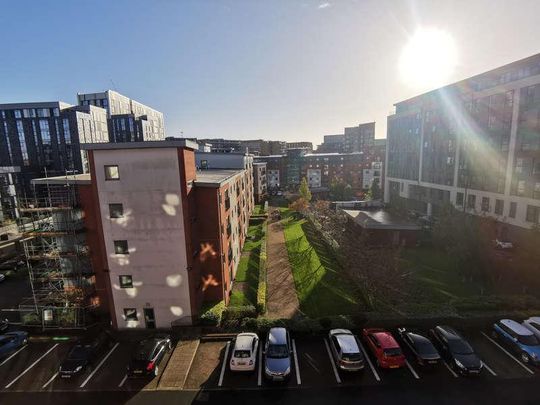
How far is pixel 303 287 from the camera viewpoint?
27.3 m

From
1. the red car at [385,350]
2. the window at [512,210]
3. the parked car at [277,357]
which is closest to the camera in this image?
the parked car at [277,357]

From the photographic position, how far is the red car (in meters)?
16.4

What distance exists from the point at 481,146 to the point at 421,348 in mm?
41493

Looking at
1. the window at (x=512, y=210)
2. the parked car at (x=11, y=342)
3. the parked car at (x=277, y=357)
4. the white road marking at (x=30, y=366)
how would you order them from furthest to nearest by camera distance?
the window at (x=512, y=210)
the parked car at (x=11, y=342)
the white road marking at (x=30, y=366)
the parked car at (x=277, y=357)

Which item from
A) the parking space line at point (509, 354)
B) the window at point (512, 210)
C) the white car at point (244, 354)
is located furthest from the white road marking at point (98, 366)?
the window at point (512, 210)

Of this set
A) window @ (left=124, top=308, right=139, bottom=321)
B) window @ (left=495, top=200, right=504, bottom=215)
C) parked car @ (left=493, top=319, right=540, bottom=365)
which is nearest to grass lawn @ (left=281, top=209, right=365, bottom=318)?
parked car @ (left=493, top=319, right=540, bottom=365)

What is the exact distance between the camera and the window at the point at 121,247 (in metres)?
20.5

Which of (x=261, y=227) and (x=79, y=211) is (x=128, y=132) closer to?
(x=261, y=227)

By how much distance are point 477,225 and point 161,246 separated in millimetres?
31767

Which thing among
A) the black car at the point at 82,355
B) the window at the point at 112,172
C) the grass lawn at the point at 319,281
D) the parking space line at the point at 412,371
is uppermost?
the window at the point at 112,172

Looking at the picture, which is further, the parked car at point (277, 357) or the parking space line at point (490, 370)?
the parking space line at point (490, 370)

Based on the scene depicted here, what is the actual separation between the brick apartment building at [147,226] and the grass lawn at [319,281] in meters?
9.64

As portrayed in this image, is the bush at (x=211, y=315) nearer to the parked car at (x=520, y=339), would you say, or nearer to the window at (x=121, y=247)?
the window at (x=121, y=247)

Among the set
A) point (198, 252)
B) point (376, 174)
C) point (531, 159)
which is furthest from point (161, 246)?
point (376, 174)
